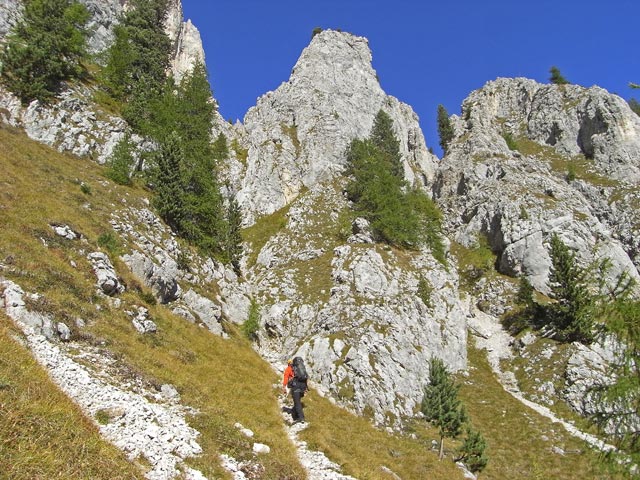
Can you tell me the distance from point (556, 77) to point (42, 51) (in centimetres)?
13407

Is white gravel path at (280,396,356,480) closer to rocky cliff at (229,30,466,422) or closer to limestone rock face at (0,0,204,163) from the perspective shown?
rocky cliff at (229,30,466,422)

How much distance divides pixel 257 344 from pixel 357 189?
3558 centimetres

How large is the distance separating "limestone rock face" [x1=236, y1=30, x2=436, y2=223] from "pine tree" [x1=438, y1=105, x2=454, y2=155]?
803 cm

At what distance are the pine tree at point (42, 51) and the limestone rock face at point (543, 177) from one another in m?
72.2

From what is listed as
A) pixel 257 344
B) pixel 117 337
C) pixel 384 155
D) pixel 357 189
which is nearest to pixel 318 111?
pixel 384 155

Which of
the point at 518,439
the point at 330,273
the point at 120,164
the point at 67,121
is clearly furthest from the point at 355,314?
the point at 67,121

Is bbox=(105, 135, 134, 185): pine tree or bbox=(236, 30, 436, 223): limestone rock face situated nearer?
bbox=(105, 135, 134, 185): pine tree

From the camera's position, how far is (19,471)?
6723 mm

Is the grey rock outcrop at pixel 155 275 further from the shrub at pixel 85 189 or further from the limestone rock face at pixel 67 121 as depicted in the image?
the limestone rock face at pixel 67 121

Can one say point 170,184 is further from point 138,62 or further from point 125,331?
point 138,62

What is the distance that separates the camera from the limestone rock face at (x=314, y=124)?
2980 inches

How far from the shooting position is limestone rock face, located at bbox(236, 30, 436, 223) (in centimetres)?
7569

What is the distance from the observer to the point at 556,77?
12388 cm

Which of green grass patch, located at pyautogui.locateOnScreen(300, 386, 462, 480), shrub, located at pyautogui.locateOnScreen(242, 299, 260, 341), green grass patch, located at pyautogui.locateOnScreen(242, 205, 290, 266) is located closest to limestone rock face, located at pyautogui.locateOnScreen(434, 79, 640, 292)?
green grass patch, located at pyautogui.locateOnScreen(242, 205, 290, 266)
